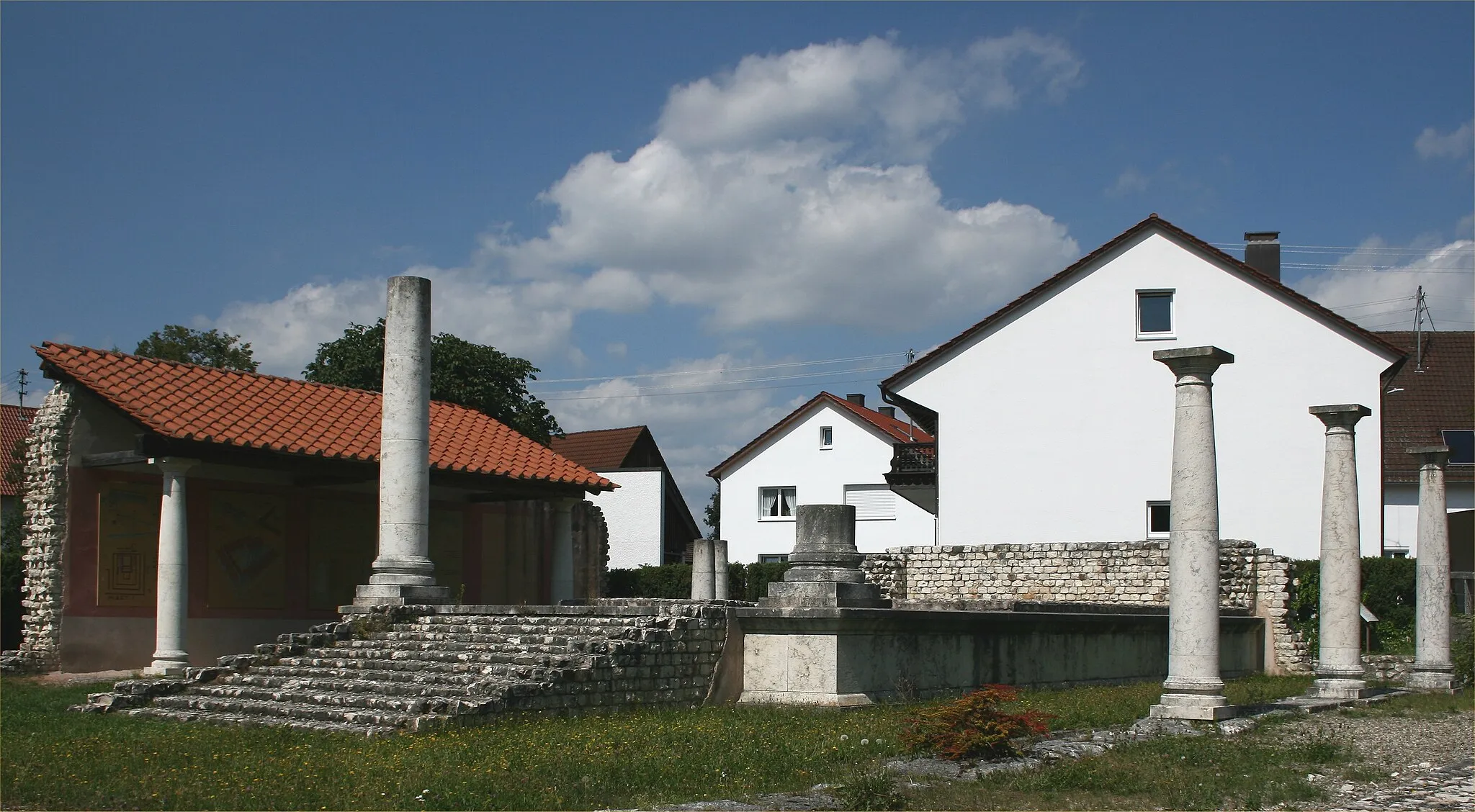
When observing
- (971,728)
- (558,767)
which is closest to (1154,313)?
(971,728)

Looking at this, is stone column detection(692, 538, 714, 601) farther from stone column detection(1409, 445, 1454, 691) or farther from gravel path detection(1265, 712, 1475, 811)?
gravel path detection(1265, 712, 1475, 811)

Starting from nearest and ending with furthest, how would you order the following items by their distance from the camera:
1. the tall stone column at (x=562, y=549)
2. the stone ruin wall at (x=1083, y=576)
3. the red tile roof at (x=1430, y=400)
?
the stone ruin wall at (x=1083, y=576), the tall stone column at (x=562, y=549), the red tile roof at (x=1430, y=400)

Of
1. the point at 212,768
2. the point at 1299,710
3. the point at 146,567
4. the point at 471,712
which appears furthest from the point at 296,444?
the point at 1299,710

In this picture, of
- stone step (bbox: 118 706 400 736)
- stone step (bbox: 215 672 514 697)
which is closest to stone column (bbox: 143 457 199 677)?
stone step (bbox: 215 672 514 697)

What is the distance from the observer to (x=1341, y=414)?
53.3 feet

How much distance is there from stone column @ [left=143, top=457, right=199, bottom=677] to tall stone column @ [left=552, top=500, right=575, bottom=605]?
8.17 meters

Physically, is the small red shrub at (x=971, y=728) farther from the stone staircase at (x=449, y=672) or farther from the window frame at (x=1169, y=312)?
the window frame at (x=1169, y=312)

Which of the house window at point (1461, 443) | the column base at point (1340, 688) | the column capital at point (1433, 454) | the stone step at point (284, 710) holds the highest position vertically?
the house window at point (1461, 443)

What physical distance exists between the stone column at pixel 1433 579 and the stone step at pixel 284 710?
47.0 ft

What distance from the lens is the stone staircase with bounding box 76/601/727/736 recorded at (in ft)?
40.2

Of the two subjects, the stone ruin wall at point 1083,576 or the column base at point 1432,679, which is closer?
the column base at point 1432,679

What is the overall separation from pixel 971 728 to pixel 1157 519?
2004 centimetres

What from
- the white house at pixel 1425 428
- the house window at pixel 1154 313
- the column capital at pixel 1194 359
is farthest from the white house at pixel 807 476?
the column capital at pixel 1194 359

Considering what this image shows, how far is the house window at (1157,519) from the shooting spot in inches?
1118
